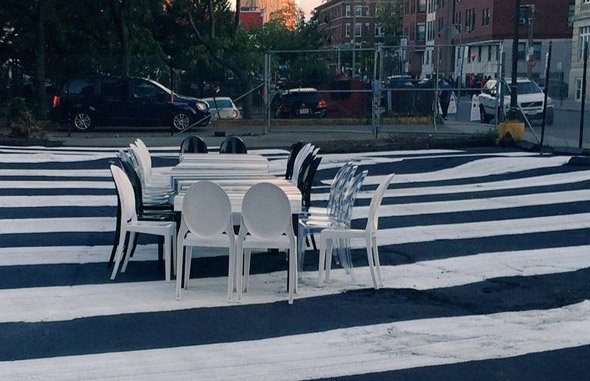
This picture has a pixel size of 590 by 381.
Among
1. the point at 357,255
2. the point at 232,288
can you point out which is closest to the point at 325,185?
the point at 357,255

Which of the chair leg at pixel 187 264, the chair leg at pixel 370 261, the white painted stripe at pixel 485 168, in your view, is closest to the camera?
the chair leg at pixel 187 264

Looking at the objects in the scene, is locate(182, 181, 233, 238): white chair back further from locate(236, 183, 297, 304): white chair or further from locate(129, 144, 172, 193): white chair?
locate(129, 144, 172, 193): white chair

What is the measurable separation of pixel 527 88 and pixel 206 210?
2891 cm

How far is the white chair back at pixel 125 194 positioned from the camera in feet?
32.9

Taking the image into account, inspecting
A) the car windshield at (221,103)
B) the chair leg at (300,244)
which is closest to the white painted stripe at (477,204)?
the chair leg at (300,244)

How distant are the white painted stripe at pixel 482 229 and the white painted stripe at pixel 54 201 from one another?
15.5 ft

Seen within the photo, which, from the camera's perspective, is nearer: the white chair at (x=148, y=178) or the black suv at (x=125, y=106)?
the white chair at (x=148, y=178)

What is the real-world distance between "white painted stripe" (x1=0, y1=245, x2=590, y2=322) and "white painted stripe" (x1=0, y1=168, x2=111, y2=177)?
689cm

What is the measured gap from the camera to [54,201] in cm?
1509

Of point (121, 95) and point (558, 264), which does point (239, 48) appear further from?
point (558, 264)

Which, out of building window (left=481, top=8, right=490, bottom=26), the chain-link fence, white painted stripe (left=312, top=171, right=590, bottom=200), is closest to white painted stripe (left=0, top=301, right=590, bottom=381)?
white painted stripe (left=312, top=171, right=590, bottom=200)

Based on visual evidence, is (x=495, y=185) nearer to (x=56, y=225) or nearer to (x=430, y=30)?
(x=56, y=225)

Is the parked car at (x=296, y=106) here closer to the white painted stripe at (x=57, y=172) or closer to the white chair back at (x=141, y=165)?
the white painted stripe at (x=57, y=172)

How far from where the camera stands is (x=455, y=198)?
16219mm
